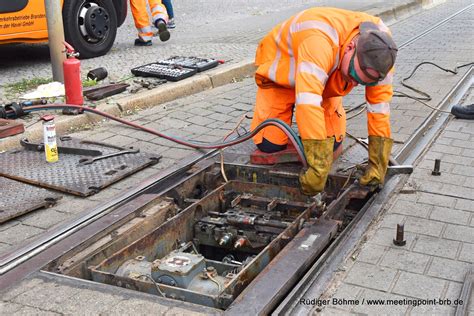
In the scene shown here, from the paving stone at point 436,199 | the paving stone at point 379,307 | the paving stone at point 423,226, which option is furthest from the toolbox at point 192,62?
the paving stone at point 379,307

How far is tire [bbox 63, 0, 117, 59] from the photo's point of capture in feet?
25.0

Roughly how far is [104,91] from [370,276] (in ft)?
13.2

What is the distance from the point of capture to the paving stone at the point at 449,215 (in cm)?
396

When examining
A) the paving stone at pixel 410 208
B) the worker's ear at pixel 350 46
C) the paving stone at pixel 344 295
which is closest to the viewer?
the paving stone at pixel 344 295

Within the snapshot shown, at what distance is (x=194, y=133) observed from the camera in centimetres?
584

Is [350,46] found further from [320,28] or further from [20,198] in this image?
[20,198]

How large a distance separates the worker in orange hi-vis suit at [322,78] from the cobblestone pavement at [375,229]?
0.50 m

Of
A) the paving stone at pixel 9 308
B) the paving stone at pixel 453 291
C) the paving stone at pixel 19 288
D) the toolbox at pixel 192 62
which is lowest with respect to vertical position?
the paving stone at pixel 453 291

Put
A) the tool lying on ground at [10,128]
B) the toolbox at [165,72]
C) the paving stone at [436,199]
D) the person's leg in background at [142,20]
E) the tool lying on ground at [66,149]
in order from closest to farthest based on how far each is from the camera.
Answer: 1. the paving stone at [436,199]
2. the tool lying on ground at [66,149]
3. the tool lying on ground at [10,128]
4. the toolbox at [165,72]
5. the person's leg in background at [142,20]

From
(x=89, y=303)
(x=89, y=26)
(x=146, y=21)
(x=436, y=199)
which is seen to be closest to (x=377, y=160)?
(x=436, y=199)

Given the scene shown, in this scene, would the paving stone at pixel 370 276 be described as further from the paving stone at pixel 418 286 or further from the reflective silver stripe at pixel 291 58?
the reflective silver stripe at pixel 291 58

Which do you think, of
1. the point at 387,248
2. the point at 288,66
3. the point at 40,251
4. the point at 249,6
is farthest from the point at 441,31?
the point at 40,251

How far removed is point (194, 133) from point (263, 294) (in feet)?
9.95

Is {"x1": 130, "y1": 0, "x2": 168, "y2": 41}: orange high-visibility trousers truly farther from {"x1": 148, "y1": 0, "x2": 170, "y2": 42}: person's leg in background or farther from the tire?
the tire
